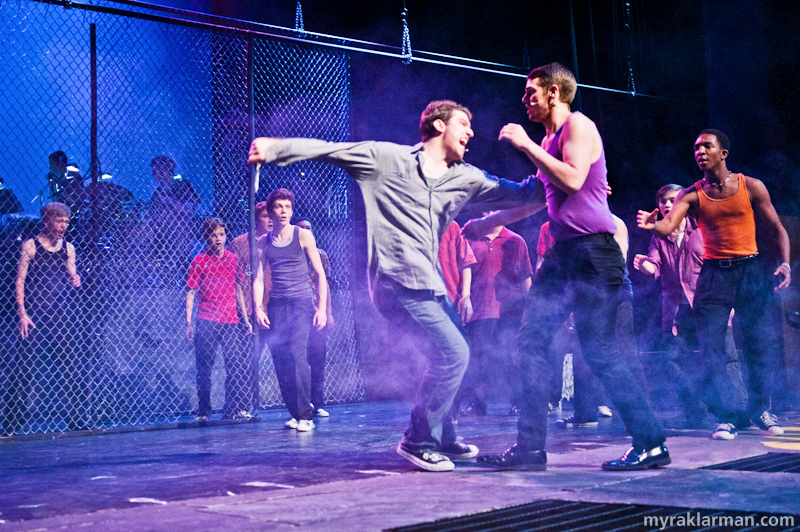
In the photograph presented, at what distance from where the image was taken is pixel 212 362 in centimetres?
661


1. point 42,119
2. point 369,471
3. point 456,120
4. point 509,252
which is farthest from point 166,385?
point 456,120

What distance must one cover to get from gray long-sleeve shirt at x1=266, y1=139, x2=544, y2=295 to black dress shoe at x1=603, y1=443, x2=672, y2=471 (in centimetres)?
110

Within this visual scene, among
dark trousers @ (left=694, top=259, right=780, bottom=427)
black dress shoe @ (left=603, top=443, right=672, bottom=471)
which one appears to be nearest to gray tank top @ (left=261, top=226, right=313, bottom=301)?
dark trousers @ (left=694, top=259, right=780, bottom=427)

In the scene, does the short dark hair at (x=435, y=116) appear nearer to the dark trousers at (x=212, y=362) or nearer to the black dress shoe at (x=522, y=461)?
the black dress shoe at (x=522, y=461)

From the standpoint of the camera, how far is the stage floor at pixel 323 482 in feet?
7.98

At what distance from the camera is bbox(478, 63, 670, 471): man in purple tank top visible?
321 centimetres

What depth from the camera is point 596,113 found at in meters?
9.27

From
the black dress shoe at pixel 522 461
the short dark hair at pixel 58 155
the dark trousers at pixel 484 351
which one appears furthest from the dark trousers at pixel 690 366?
the short dark hair at pixel 58 155

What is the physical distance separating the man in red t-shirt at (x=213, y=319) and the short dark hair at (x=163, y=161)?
70cm

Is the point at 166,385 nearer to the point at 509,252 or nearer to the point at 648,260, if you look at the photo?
the point at 509,252

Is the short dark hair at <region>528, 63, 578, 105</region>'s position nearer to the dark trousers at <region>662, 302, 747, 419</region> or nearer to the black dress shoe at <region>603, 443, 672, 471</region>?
the black dress shoe at <region>603, 443, 672, 471</region>

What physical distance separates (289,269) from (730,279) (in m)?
3.14

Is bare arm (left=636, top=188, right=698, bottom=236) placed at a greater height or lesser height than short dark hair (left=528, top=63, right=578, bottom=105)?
lesser

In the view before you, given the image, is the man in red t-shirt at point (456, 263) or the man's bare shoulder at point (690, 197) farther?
the man in red t-shirt at point (456, 263)
